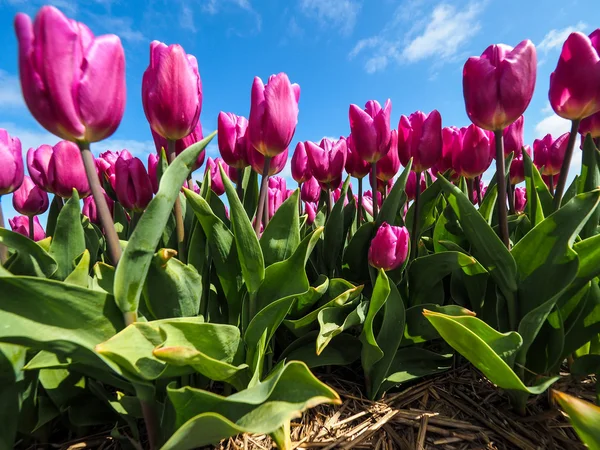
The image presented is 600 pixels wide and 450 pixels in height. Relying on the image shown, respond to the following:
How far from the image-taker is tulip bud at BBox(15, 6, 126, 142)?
0.68 m

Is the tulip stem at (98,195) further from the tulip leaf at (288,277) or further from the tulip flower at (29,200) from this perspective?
the tulip flower at (29,200)

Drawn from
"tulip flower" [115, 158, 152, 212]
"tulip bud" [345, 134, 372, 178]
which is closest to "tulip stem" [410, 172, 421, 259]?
"tulip bud" [345, 134, 372, 178]

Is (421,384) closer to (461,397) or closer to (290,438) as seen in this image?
(461,397)

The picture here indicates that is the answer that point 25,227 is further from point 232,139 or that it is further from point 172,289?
point 172,289

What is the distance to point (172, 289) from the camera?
0.95 meters

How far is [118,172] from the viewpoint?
3.97 feet

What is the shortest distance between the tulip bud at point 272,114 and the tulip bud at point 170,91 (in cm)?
20

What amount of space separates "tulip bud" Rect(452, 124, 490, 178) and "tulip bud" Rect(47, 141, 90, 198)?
4.44ft

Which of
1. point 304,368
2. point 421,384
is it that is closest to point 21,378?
point 304,368

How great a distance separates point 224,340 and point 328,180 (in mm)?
967

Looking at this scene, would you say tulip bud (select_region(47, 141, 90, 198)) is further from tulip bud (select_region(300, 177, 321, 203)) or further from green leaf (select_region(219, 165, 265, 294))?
tulip bud (select_region(300, 177, 321, 203))

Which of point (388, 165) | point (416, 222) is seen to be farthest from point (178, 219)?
point (388, 165)

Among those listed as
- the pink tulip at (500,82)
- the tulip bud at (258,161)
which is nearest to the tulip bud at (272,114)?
the tulip bud at (258,161)

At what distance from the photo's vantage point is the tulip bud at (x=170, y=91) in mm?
981
